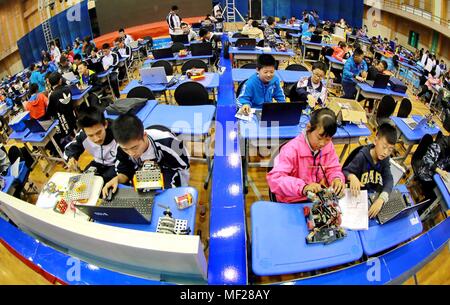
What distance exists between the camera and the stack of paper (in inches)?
61.0

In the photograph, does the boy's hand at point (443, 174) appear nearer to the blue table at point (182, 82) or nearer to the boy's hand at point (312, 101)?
the boy's hand at point (312, 101)

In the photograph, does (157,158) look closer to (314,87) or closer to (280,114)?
(280,114)

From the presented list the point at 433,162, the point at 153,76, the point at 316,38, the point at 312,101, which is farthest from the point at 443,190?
the point at 316,38

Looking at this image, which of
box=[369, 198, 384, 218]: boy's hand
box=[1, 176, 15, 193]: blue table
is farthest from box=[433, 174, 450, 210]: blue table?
box=[1, 176, 15, 193]: blue table

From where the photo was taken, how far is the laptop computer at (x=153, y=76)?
4.02m

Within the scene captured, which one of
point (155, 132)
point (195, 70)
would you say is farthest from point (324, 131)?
point (195, 70)

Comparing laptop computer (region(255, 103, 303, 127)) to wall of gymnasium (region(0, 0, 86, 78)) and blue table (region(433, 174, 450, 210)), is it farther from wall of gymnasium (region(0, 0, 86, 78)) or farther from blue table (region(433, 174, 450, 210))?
wall of gymnasium (region(0, 0, 86, 78))

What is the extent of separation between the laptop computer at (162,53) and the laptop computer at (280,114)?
3.83m

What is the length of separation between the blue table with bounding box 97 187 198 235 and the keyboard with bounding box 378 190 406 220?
1.20m

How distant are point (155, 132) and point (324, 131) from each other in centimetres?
128

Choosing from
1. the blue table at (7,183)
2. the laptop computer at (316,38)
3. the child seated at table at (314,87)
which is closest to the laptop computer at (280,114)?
the child seated at table at (314,87)

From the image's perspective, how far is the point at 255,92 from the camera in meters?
3.22
